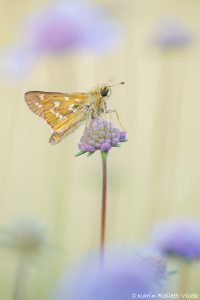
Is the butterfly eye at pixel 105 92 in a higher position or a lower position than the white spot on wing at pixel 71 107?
higher

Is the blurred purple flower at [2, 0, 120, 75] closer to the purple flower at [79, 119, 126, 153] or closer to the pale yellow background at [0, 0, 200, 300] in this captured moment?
the pale yellow background at [0, 0, 200, 300]

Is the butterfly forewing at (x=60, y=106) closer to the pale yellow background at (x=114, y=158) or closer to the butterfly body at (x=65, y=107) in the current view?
the butterfly body at (x=65, y=107)

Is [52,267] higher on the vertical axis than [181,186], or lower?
lower

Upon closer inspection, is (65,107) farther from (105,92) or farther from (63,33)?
(63,33)

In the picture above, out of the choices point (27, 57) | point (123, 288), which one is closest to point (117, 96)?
point (27, 57)

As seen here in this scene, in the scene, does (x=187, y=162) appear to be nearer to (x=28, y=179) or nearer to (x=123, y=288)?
(x=28, y=179)

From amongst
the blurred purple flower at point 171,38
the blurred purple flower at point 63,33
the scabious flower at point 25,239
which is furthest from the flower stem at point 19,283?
the blurred purple flower at point 171,38
